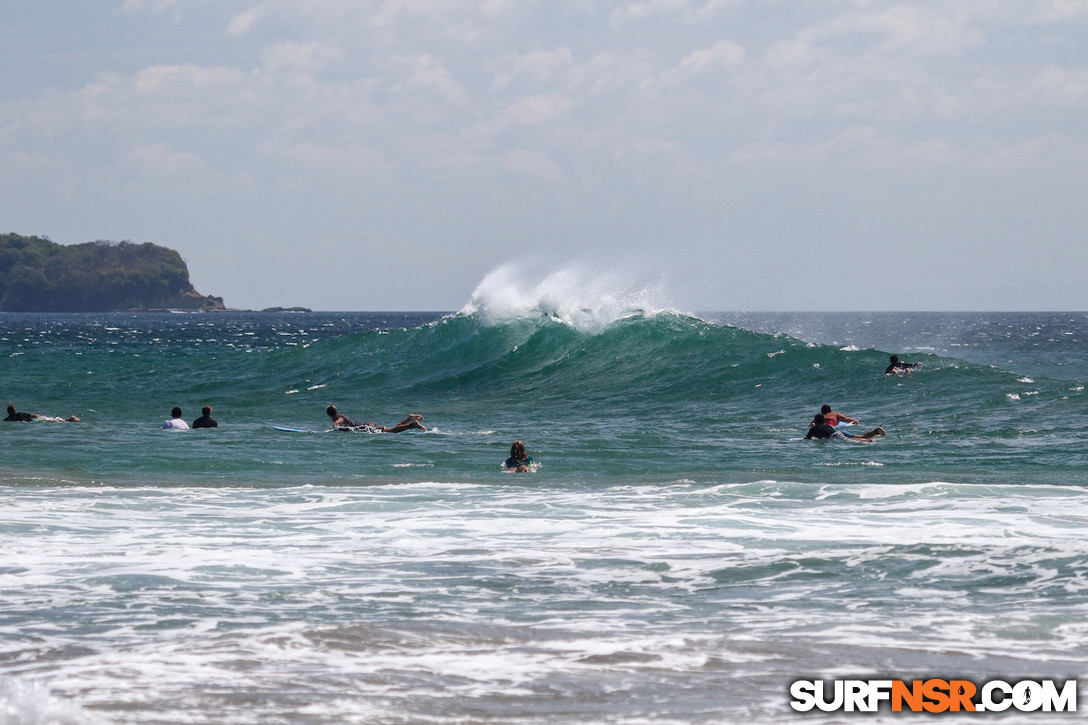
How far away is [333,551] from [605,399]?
15922 millimetres

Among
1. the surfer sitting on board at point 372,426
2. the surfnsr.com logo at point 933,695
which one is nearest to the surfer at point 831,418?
the surfer sitting on board at point 372,426

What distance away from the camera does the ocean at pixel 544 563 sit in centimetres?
601

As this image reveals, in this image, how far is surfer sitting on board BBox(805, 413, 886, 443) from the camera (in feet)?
58.5

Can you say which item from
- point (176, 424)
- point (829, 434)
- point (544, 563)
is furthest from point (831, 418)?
point (176, 424)

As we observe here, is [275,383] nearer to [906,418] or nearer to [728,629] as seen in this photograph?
[906,418]

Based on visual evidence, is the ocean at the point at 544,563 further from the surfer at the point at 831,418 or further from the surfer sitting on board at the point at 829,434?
the surfer at the point at 831,418

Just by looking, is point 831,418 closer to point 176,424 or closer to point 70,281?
point 176,424

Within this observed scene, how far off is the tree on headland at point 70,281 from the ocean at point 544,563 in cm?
18576

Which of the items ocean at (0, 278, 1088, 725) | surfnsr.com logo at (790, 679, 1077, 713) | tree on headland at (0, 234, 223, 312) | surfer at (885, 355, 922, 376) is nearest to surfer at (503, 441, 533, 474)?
ocean at (0, 278, 1088, 725)

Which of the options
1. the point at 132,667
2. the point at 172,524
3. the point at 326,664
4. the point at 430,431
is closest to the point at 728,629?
the point at 326,664

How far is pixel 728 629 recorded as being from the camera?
7102mm

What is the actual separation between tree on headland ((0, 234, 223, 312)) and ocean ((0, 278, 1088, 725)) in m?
186

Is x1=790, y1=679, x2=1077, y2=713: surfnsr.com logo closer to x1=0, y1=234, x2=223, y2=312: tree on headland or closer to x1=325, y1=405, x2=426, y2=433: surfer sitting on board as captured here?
x1=325, y1=405, x2=426, y2=433: surfer sitting on board

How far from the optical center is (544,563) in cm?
908
